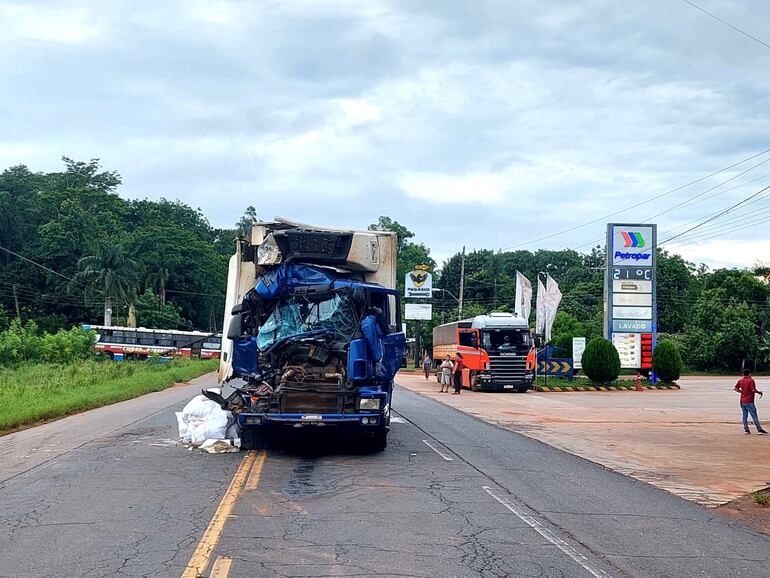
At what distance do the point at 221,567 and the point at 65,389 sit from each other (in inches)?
1072

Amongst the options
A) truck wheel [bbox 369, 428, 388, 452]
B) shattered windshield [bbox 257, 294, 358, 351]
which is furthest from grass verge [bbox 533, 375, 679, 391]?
shattered windshield [bbox 257, 294, 358, 351]

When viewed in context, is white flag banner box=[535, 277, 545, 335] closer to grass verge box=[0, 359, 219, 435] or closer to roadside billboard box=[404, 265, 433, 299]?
grass verge box=[0, 359, 219, 435]

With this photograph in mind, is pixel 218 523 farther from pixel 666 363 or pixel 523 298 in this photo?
pixel 523 298

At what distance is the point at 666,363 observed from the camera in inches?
1764

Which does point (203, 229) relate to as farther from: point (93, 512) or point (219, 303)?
point (93, 512)

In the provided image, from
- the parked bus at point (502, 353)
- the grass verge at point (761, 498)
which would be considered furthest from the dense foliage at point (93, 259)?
the grass verge at point (761, 498)

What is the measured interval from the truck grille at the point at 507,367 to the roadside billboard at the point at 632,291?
844 cm

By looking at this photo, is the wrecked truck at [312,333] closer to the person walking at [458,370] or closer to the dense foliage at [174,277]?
the person walking at [458,370]

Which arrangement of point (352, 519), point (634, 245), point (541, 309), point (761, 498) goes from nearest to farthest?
point (352, 519)
point (761, 498)
point (634, 245)
point (541, 309)

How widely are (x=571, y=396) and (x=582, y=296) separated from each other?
53155 millimetres

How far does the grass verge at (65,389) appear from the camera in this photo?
22.3m

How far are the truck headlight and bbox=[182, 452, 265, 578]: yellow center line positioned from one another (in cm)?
177

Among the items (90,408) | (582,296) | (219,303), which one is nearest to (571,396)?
(90,408)

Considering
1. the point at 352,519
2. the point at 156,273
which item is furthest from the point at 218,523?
the point at 156,273
